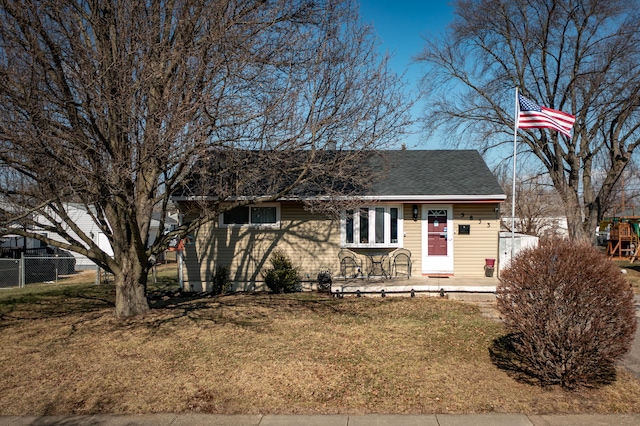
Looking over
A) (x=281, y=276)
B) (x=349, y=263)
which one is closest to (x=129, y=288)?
(x=281, y=276)

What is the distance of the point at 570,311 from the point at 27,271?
2091 centimetres

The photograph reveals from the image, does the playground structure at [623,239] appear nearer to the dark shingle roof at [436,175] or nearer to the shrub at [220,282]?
the dark shingle roof at [436,175]

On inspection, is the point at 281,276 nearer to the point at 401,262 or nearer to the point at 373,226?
the point at 373,226

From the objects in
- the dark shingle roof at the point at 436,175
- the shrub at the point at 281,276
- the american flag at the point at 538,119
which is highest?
the american flag at the point at 538,119

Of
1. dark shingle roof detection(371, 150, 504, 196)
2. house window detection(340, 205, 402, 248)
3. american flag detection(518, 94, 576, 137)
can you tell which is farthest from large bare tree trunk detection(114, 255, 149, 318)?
american flag detection(518, 94, 576, 137)

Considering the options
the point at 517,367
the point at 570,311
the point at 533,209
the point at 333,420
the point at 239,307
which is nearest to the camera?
the point at 333,420

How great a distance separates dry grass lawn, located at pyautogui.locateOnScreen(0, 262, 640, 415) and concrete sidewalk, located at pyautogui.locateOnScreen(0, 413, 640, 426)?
0.15 metres

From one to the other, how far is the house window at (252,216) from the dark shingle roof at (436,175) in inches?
115

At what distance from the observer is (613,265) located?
18.2ft

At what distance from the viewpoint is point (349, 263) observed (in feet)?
43.9

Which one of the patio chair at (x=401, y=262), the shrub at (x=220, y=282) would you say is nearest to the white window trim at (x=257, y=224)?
the shrub at (x=220, y=282)

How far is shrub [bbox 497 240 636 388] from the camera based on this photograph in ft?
17.3

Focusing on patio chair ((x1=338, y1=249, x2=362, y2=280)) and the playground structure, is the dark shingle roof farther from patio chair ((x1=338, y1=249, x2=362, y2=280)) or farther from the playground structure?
the playground structure

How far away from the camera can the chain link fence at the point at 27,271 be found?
18.5 metres
